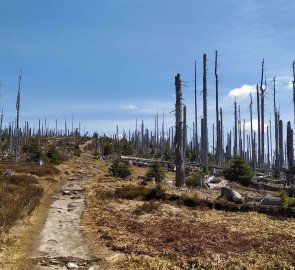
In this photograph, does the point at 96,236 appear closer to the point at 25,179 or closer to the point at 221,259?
the point at 221,259

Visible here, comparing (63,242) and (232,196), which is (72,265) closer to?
(63,242)

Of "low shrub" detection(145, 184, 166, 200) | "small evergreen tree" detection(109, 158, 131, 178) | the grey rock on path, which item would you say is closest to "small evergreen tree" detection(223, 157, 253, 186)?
"small evergreen tree" detection(109, 158, 131, 178)

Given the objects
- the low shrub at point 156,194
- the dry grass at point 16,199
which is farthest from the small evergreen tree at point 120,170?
the low shrub at point 156,194

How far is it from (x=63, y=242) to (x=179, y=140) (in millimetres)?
17203

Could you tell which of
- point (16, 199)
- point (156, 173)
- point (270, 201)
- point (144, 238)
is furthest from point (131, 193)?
point (144, 238)

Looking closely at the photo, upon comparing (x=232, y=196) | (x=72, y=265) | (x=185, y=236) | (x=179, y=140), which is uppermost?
(x=179, y=140)

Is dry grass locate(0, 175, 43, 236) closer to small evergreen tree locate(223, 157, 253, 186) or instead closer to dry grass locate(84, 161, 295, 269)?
dry grass locate(84, 161, 295, 269)

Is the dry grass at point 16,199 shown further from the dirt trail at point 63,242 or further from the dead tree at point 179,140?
the dead tree at point 179,140

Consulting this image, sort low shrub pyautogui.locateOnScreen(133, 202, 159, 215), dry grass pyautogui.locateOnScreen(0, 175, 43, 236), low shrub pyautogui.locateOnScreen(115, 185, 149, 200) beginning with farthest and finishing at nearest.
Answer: low shrub pyautogui.locateOnScreen(115, 185, 149, 200)
low shrub pyautogui.locateOnScreen(133, 202, 159, 215)
dry grass pyautogui.locateOnScreen(0, 175, 43, 236)

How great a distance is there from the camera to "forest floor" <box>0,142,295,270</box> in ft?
38.0

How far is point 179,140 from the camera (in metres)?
30.0

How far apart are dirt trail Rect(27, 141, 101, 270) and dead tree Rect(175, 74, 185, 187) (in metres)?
9.16

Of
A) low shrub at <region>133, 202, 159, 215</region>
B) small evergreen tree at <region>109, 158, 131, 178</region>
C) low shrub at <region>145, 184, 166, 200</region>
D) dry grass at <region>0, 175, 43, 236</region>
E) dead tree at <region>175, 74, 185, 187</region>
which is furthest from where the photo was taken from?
small evergreen tree at <region>109, 158, 131, 178</region>

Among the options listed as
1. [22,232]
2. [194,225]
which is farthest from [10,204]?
[194,225]
